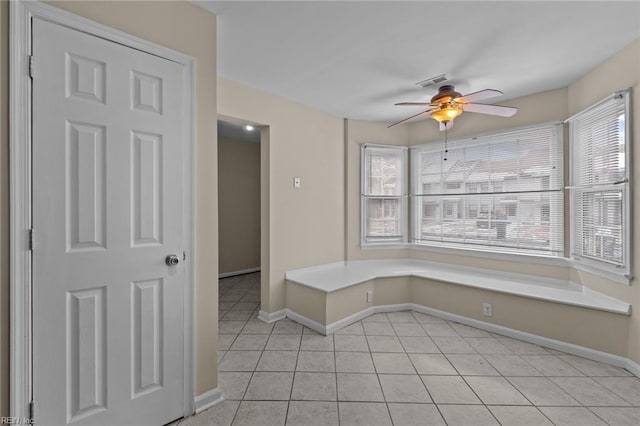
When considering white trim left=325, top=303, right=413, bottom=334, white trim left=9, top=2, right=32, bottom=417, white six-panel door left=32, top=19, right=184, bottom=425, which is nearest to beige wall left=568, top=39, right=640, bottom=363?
white trim left=325, top=303, right=413, bottom=334

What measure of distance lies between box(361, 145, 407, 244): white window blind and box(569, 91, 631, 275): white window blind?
190 centimetres

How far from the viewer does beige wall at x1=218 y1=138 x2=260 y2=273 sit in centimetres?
518

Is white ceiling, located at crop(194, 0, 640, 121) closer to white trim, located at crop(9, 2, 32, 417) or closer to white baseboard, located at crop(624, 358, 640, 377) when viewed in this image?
white trim, located at crop(9, 2, 32, 417)

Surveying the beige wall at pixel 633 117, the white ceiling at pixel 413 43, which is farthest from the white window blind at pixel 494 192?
the white ceiling at pixel 413 43

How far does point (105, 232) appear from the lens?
140cm

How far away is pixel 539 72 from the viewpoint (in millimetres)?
2553

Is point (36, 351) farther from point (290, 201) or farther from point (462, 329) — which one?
point (462, 329)

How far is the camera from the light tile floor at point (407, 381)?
1.69 m

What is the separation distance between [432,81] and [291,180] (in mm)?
1840

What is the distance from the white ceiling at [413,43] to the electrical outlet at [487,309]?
234 centimetres

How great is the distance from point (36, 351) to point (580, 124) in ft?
14.6

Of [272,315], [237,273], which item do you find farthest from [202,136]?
[237,273]

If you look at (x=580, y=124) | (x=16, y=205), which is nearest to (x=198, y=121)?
(x=16, y=205)

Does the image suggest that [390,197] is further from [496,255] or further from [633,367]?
[633,367]
